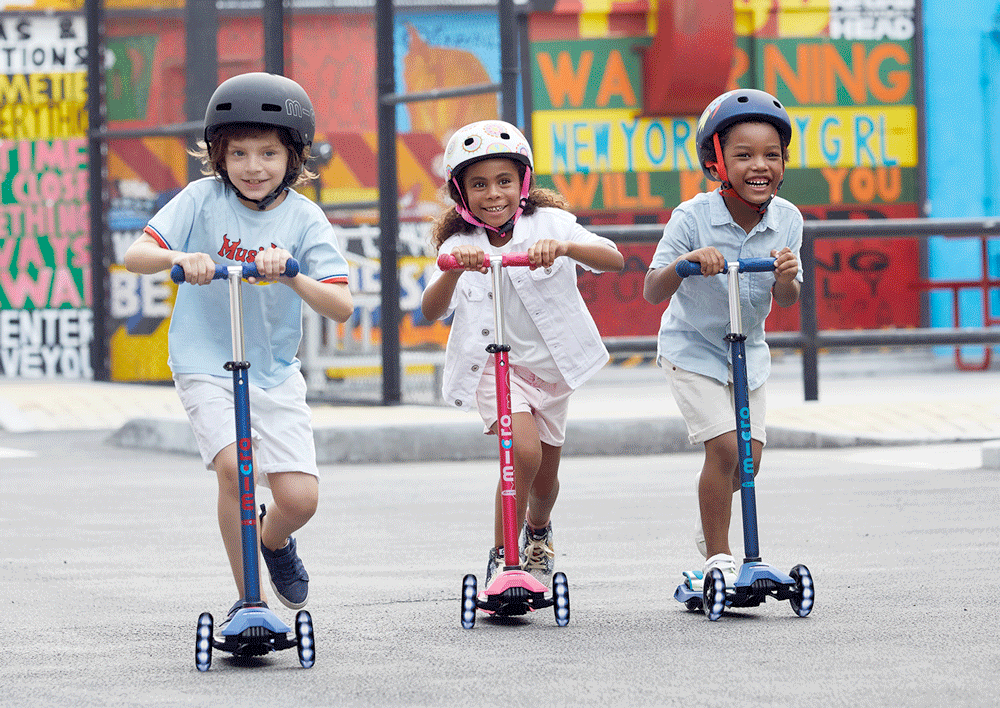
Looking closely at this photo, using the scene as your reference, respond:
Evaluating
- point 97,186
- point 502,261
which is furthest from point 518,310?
point 97,186

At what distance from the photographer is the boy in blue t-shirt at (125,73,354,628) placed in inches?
179

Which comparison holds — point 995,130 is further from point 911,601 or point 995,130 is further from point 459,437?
point 911,601

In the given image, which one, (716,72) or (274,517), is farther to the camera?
(716,72)

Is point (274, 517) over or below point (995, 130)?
below

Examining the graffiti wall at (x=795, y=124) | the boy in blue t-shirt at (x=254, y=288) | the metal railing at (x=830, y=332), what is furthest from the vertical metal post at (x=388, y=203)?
the boy in blue t-shirt at (x=254, y=288)

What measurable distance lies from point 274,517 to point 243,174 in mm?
979

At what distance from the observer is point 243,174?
4.56 m

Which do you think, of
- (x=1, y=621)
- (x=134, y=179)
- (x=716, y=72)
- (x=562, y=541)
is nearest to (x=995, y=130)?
(x=716, y=72)

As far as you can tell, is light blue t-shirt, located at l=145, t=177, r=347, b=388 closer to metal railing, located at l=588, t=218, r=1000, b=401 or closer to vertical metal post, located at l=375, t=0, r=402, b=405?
metal railing, located at l=588, t=218, r=1000, b=401

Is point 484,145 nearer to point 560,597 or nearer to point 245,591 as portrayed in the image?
point 560,597

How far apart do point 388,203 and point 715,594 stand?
788 centimetres

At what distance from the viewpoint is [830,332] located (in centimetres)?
1154

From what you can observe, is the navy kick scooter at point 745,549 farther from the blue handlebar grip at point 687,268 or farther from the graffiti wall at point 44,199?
the graffiti wall at point 44,199

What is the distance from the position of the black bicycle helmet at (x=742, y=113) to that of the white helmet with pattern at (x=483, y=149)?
0.56 meters
